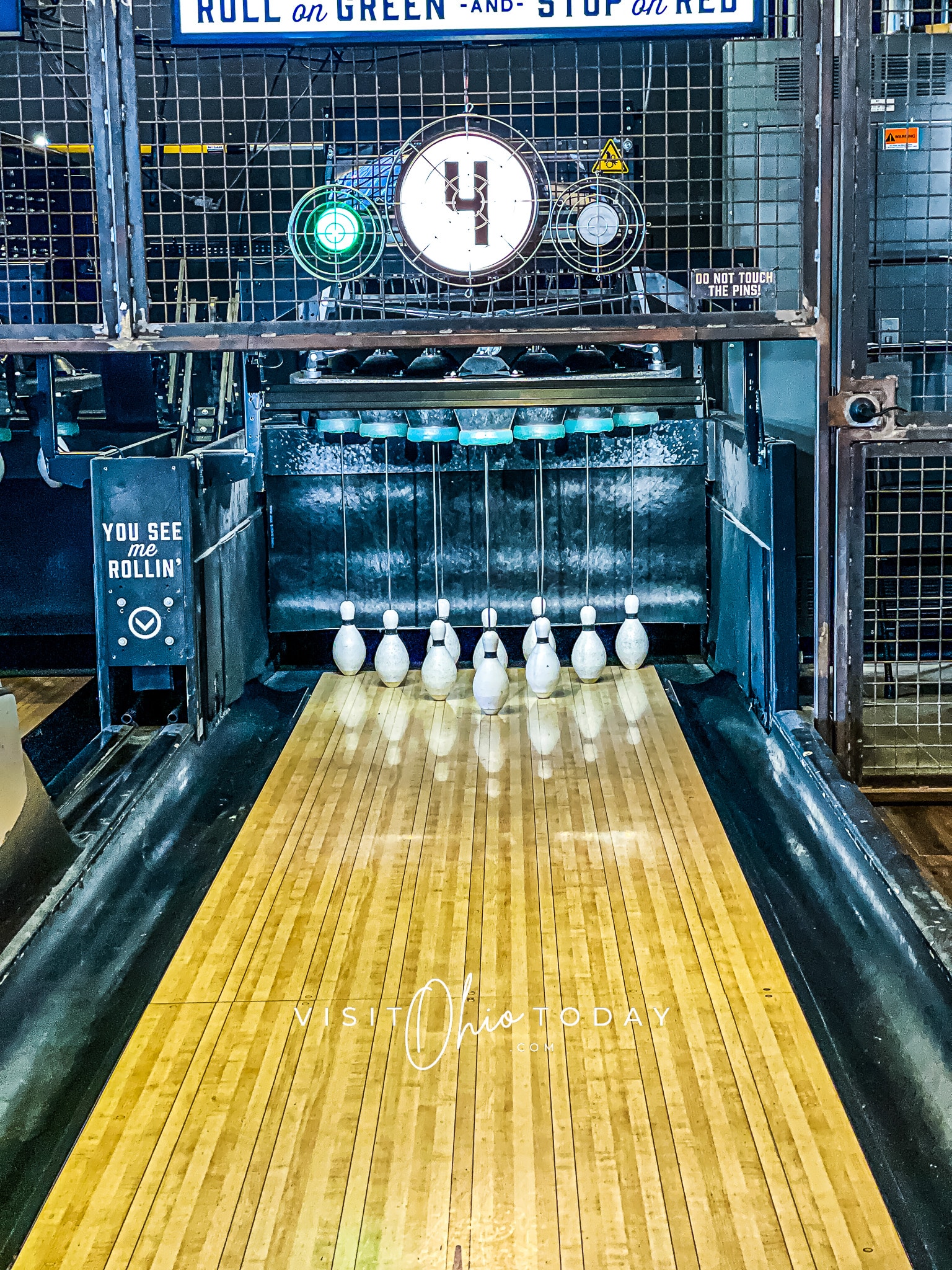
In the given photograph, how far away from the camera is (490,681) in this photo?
5.32 metres

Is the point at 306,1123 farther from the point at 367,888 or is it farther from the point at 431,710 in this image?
the point at 431,710

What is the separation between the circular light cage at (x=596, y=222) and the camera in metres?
4.05

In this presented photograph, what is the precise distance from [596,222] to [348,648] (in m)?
2.16

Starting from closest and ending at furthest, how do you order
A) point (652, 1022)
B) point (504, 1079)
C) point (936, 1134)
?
1. point (936, 1134)
2. point (504, 1079)
3. point (652, 1022)

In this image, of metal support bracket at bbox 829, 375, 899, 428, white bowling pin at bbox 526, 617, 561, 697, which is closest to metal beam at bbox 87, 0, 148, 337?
metal support bracket at bbox 829, 375, 899, 428

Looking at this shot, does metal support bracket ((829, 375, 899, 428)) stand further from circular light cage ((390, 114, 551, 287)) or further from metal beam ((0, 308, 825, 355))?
circular light cage ((390, 114, 551, 287))

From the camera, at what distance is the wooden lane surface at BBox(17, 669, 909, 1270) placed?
2334 mm

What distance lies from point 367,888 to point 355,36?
2.37 metres

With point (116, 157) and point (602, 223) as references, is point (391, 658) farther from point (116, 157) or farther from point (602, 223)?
point (116, 157)

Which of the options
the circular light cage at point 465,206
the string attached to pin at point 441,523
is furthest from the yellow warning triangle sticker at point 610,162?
the string attached to pin at point 441,523

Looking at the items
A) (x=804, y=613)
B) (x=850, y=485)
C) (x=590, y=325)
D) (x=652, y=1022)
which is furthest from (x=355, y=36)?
(x=804, y=613)

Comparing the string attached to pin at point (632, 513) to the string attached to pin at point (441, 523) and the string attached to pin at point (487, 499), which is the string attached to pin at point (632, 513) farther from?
the string attached to pin at point (441, 523)

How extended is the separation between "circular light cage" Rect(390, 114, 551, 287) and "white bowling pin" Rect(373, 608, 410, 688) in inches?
84.4

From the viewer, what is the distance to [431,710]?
550cm
